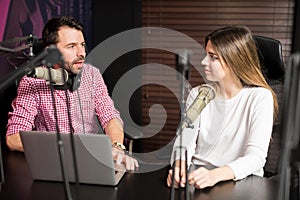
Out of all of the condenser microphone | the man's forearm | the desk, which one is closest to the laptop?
the desk

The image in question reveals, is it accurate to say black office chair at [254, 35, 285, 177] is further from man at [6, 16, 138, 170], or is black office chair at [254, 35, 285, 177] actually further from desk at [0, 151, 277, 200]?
man at [6, 16, 138, 170]

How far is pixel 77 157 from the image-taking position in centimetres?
133

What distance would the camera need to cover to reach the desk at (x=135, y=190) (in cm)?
132

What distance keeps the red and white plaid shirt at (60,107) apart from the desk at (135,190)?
1.50 feet

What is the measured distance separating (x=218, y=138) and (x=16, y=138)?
85cm

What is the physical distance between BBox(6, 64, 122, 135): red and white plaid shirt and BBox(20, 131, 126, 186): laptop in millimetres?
435

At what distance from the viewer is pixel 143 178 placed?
1.47m

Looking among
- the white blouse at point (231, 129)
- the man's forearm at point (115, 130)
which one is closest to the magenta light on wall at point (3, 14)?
the man's forearm at point (115, 130)

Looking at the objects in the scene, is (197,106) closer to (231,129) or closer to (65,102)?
(231,129)

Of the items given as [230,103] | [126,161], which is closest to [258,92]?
[230,103]

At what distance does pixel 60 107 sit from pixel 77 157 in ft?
2.59

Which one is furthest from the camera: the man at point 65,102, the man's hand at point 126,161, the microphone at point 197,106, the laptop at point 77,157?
the man at point 65,102

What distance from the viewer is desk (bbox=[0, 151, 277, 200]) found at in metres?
1.32

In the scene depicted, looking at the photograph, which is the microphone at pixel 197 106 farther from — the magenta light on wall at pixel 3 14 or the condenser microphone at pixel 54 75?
the magenta light on wall at pixel 3 14
